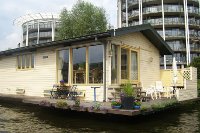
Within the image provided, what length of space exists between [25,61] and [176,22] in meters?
40.5

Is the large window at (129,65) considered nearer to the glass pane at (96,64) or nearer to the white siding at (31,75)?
the glass pane at (96,64)

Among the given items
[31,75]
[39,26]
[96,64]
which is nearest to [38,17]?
[39,26]

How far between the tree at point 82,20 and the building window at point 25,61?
70.5ft

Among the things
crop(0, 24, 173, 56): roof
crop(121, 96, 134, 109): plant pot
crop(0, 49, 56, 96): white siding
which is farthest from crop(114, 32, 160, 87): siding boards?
crop(121, 96, 134, 109): plant pot

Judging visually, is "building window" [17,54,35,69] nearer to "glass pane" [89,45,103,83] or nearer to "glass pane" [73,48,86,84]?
"glass pane" [73,48,86,84]

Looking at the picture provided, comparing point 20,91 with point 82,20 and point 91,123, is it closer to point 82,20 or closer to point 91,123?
point 91,123

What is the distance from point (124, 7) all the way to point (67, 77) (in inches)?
1864

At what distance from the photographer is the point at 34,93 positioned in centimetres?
1681

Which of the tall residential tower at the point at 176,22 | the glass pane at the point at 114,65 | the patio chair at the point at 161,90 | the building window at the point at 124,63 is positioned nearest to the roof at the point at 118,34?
the glass pane at the point at 114,65

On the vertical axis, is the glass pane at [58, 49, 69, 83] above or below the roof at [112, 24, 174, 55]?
below

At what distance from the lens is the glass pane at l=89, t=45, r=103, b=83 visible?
44.4 feet

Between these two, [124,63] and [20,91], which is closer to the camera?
[124,63]

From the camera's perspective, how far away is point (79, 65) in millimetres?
14328

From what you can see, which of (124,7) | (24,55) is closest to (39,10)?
(124,7)
